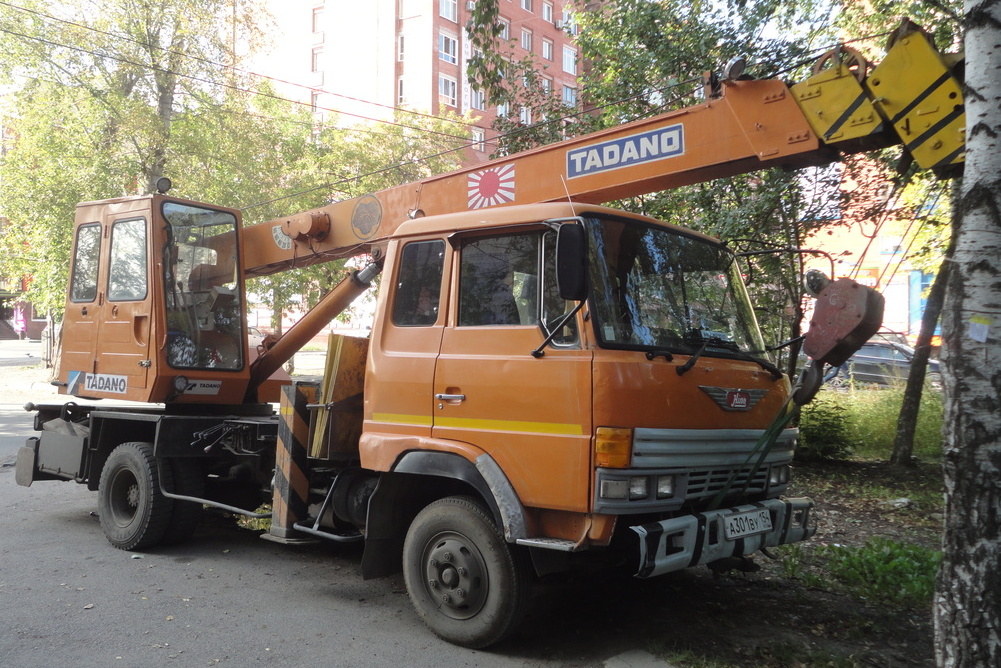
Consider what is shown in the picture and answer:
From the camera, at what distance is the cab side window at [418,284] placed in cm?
500

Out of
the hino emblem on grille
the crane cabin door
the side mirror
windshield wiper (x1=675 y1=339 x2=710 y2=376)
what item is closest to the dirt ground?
the hino emblem on grille

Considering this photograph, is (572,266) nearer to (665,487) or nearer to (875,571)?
(665,487)

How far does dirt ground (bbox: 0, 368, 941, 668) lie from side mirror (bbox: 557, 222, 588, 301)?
5.88 feet

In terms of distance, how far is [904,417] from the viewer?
32.4 ft

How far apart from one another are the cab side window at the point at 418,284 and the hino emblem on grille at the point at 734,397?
5.54 feet

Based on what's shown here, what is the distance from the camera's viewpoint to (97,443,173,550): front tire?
660cm

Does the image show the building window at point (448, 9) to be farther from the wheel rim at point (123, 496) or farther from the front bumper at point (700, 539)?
the front bumper at point (700, 539)

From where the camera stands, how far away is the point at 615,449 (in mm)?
4016

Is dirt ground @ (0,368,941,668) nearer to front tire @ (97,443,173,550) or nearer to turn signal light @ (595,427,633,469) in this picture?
turn signal light @ (595,427,633,469)

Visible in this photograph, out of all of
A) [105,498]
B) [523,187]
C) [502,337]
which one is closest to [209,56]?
[105,498]

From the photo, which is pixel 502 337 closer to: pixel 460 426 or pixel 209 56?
pixel 460 426

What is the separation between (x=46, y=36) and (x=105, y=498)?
15.3 metres

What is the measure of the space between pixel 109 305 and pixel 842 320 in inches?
236

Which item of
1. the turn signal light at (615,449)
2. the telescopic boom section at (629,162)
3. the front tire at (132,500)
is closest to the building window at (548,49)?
the telescopic boom section at (629,162)
